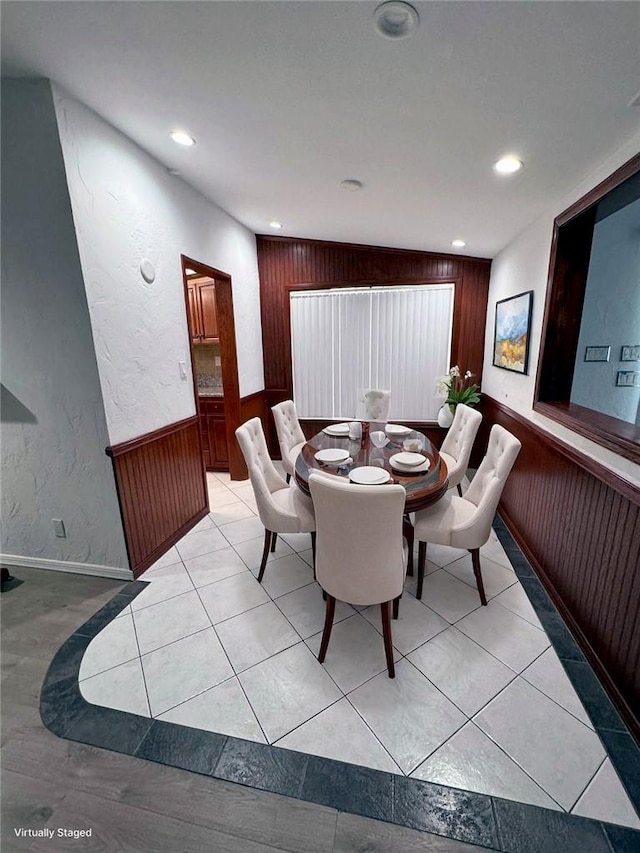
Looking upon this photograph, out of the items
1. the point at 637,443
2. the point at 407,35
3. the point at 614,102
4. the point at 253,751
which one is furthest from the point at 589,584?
the point at 407,35

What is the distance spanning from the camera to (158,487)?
2555 mm

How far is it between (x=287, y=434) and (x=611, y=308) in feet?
9.49

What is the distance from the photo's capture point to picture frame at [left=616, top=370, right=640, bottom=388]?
2.99 meters

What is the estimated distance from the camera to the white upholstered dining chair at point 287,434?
306cm

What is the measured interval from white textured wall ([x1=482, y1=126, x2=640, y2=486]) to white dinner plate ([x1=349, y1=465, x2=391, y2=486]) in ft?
3.48

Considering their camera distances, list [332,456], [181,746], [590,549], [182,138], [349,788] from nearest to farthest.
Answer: [349,788] → [181,746] → [590,549] → [182,138] → [332,456]

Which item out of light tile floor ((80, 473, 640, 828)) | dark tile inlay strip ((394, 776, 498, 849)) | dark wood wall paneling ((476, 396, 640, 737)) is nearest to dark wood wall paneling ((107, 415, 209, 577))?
light tile floor ((80, 473, 640, 828))

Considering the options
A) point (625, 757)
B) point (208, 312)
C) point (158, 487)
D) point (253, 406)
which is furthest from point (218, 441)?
point (625, 757)

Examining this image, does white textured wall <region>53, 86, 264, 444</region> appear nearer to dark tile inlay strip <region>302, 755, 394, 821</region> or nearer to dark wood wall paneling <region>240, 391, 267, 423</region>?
dark wood wall paneling <region>240, 391, 267, 423</region>

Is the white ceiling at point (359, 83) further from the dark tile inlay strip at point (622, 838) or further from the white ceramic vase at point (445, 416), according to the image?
the dark tile inlay strip at point (622, 838)

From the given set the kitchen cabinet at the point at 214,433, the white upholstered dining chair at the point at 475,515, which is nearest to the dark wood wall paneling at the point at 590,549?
the white upholstered dining chair at the point at 475,515

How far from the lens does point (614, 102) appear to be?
1.37 metres

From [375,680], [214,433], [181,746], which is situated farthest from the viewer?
[214,433]

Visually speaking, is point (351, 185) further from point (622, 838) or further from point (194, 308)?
point (622, 838)
